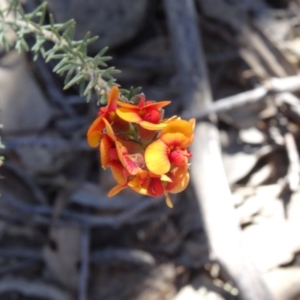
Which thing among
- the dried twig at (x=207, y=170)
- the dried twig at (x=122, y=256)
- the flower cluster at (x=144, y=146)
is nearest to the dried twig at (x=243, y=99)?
the dried twig at (x=207, y=170)

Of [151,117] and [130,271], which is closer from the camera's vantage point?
[151,117]

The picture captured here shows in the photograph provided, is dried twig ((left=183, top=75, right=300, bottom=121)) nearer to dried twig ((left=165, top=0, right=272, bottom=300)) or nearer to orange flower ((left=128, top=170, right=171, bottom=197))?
dried twig ((left=165, top=0, right=272, bottom=300))

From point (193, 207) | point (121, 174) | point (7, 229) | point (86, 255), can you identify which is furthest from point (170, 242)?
point (121, 174)

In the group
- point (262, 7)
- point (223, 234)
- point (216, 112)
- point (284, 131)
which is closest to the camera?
point (223, 234)

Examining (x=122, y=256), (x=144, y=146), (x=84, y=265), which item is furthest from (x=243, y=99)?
(x=144, y=146)

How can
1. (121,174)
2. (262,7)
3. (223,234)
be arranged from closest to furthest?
(121,174), (223,234), (262,7)

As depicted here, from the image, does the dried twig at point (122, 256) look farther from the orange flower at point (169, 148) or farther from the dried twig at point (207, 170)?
the orange flower at point (169, 148)

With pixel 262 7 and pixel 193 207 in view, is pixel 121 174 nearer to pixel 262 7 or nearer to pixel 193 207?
pixel 193 207

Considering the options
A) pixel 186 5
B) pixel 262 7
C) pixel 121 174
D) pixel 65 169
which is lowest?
pixel 65 169
